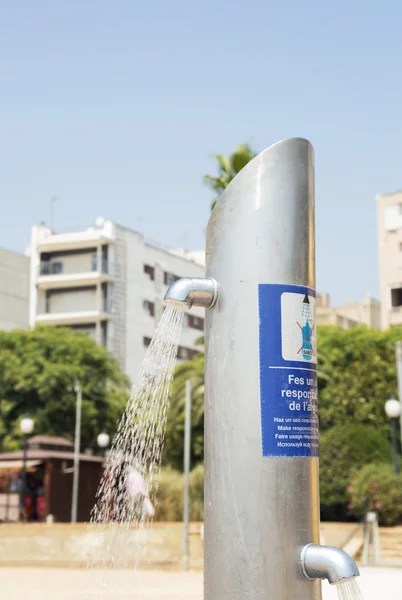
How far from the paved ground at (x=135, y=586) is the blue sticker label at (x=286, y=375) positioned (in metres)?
2.85

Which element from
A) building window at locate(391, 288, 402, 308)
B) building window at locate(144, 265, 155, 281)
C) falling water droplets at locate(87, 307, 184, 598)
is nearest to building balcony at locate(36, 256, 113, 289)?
building window at locate(144, 265, 155, 281)

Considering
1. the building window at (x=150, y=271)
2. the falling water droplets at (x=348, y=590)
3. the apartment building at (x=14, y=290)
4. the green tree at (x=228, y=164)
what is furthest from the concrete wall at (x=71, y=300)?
the falling water droplets at (x=348, y=590)

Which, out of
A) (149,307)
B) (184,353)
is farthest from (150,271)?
(184,353)

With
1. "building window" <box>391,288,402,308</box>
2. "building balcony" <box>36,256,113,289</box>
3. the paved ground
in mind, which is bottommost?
the paved ground

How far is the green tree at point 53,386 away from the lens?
4734 centimetres

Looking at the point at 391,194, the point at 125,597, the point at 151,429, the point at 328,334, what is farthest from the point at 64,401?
the point at 151,429

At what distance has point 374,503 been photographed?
22250 mm

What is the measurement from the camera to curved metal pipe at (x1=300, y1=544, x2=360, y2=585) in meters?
3.79

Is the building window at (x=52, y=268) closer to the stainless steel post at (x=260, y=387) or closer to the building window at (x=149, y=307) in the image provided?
the building window at (x=149, y=307)

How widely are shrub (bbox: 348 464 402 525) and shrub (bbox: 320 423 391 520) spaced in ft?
4.62

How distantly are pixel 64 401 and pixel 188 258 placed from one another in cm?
2583

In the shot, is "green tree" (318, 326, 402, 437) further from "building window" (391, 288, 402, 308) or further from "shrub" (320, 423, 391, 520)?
"shrub" (320, 423, 391, 520)

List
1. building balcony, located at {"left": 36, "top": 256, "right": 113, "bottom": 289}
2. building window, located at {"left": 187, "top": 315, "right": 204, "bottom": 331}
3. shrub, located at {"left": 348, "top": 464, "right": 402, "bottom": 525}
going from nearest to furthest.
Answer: shrub, located at {"left": 348, "top": 464, "right": 402, "bottom": 525} < building balcony, located at {"left": 36, "top": 256, "right": 113, "bottom": 289} < building window, located at {"left": 187, "top": 315, "right": 204, "bottom": 331}

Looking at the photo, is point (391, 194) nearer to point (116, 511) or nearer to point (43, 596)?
point (43, 596)
